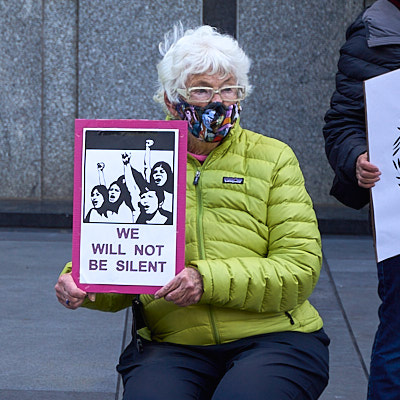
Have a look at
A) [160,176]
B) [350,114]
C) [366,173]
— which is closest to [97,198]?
[160,176]

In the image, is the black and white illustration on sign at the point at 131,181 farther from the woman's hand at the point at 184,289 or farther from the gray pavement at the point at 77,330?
the gray pavement at the point at 77,330

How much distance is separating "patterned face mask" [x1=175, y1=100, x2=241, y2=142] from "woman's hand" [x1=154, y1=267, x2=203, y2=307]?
0.43 meters

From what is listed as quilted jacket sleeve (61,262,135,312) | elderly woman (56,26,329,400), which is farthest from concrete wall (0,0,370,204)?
quilted jacket sleeve (61,262,135,312)

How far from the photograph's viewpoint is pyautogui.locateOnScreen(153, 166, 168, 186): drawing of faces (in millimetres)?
2402

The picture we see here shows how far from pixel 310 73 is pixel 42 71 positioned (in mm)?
2456

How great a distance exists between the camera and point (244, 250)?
2.64 metres

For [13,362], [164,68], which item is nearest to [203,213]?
[164,68]

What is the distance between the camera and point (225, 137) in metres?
2.74

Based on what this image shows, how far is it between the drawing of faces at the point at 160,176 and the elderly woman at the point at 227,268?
0.24 metres

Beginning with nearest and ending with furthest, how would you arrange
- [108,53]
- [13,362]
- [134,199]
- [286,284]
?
[134,199]
[286,284]
[13,362]
[108,53]

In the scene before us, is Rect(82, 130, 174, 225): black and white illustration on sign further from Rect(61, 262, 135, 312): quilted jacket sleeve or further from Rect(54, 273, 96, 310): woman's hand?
Rect(61, 262, 135, 312): quilted jacket sleeve

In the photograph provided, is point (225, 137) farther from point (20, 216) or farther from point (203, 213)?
point (20, 216)

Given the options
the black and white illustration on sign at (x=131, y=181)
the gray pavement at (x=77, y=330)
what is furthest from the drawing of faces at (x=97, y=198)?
the gray pavement at (x=77, y=330)

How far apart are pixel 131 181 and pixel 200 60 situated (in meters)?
0.50
